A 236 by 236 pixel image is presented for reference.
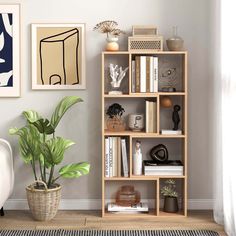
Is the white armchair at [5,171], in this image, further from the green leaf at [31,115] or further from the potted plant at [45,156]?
the green leaf at [31,115]

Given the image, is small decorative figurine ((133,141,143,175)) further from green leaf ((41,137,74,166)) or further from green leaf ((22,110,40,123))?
green leaf ((22,110,40,123))

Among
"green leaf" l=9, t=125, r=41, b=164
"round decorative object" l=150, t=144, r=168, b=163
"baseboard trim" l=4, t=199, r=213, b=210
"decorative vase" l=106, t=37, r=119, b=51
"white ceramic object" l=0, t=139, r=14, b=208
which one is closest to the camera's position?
"white ceramic object" l=0, t=139, r=14, b=208

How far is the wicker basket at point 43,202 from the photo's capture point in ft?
12.0

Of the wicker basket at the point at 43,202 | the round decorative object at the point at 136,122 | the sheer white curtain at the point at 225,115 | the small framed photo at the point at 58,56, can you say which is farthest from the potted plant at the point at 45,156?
the sheer white curtain at the point at 225,115

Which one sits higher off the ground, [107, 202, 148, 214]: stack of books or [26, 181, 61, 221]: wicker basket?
[26, 181, 61, 221]: wicker basket

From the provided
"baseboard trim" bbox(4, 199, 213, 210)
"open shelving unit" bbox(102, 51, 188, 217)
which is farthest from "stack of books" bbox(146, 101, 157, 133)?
"baseboard trim" bbox(4, 199, 213, 210)

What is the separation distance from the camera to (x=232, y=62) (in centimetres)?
322

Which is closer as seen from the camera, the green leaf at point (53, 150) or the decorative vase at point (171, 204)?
the green leaf at point (53, 150)

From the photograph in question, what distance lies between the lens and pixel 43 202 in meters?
3.64

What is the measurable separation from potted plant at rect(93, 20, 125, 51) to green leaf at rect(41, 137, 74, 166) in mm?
892

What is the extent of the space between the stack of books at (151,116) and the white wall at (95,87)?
0.39m

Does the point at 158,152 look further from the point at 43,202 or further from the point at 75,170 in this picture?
the point at 43,202

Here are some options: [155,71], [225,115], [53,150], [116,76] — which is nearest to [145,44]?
[155,71]

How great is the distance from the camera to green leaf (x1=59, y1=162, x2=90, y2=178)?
12.3 ft
